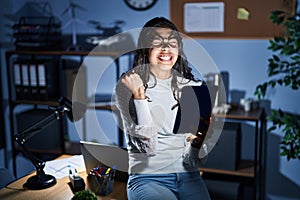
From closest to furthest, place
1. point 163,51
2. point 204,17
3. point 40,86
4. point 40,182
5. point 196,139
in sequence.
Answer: point 163,51 → point 196,139 → point 40,182 → point 204,17 → point 40,86

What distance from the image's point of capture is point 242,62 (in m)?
2.84

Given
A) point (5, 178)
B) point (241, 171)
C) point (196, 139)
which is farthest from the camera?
point (241, 171)

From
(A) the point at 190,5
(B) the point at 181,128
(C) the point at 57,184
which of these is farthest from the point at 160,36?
(A) the point at 190,5

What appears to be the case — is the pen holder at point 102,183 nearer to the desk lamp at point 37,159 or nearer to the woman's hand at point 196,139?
the desk lamp at point 37,159

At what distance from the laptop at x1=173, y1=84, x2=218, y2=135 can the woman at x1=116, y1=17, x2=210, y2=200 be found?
0.9 inches

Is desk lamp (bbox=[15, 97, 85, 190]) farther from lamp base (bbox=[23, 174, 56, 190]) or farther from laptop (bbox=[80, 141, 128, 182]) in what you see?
laptop (bbox=[80, 141, 128, 182])

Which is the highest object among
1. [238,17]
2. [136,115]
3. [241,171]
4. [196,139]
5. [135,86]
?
[238,17]

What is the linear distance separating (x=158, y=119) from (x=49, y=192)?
1.93 ft

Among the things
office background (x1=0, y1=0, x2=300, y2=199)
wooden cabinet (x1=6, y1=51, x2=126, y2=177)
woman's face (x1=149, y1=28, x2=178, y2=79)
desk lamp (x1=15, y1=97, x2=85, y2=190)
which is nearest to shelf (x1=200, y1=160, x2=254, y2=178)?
office background (x1=0, y1=0, x2=300, y2=199)

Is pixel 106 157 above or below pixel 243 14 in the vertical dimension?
below

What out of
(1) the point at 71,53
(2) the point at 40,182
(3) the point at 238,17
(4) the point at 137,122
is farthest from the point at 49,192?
(3) the point at 238,17

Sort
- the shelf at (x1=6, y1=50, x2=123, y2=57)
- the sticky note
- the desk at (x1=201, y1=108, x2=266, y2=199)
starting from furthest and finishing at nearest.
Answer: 1. the shelf at (x1=6, y1=50, x2=123, y2=57)
2. the sticky note
3. the desk at (x1=201, y1=108, x2=266, y2=199)

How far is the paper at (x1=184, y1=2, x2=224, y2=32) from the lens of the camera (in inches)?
110

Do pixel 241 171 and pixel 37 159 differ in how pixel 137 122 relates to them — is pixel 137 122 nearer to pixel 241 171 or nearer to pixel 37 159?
pixel 37 159
